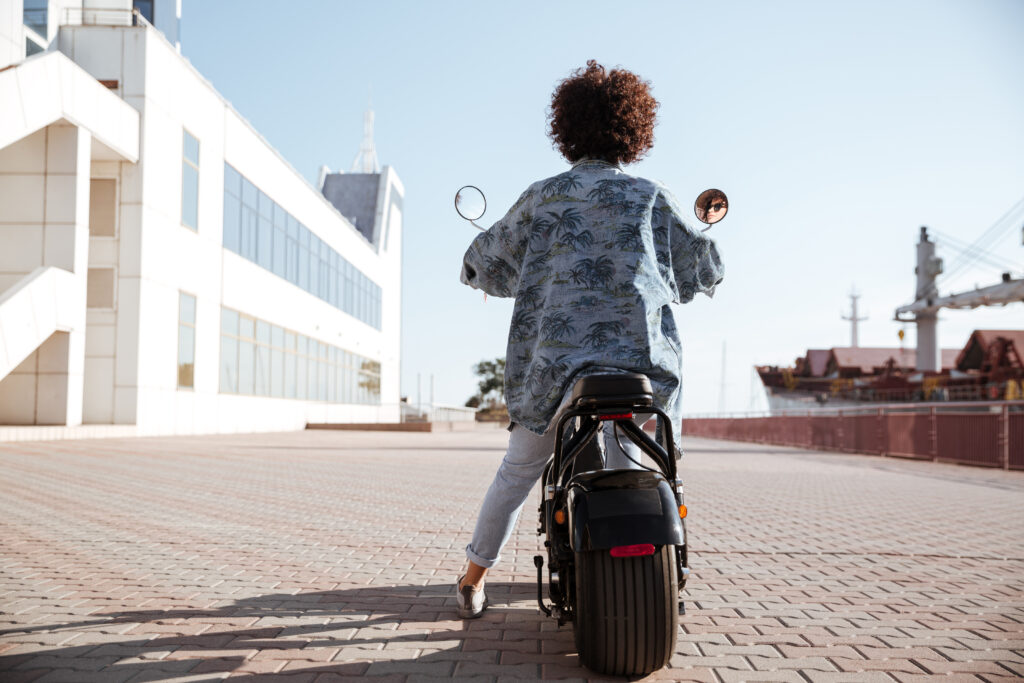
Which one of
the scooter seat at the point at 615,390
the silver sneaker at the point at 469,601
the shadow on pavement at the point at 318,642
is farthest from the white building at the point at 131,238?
the scooter seat at the point at 615,390

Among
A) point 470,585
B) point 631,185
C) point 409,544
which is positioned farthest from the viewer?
point 409,544

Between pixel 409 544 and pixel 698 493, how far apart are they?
15.5ft

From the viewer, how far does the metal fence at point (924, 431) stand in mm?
13602

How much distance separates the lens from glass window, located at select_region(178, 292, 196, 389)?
2425cm

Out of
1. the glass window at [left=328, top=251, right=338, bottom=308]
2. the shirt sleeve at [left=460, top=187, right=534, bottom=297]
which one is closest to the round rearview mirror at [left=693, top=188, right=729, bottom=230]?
the shirt sleeve at [left=460, top=187, right=534, bottom=297]

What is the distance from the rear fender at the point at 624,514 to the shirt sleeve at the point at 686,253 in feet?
2.45

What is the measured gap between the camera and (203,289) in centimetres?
2597

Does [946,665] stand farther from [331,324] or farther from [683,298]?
[331,324]

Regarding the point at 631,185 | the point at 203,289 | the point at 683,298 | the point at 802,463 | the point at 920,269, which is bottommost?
the point at 802,463

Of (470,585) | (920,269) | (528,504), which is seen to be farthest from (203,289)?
(920,269)

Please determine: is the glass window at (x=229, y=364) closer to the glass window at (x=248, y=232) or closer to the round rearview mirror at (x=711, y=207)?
the glass window at (x=248, y=232)

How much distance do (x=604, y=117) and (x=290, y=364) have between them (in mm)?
33962

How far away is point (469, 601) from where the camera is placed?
3.56 metres

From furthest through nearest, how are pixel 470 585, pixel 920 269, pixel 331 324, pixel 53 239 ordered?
pixel 920 269 < pixel 331 324 < pixel 53 239 < pixel 470 585
